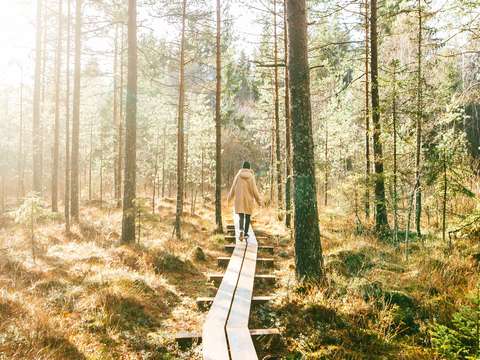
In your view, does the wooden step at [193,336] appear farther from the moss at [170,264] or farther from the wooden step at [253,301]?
the moss at [170,264]

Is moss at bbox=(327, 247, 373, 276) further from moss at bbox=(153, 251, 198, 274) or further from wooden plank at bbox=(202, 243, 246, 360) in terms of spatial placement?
moss at bbox=(153, 251, 198, 274)

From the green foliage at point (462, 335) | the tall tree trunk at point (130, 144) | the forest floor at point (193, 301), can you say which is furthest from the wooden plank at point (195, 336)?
the tall tree trunk at point (130, 144)

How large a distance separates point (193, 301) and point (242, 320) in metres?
1.75

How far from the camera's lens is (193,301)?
22.0 feet

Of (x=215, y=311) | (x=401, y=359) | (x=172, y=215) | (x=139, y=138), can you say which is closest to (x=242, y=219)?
(x=215, y=311)

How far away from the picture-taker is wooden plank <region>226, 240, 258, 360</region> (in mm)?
4344

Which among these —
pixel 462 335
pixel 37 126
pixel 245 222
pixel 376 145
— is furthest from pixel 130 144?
pixel 37 126

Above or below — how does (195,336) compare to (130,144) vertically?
below

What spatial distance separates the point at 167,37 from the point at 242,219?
9.44 meters

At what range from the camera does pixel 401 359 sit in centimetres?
429

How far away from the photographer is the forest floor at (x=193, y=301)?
4570 mm

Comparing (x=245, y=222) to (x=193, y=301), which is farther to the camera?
(x=245, y=222)

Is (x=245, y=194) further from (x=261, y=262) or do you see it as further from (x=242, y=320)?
(x=242, y=320)

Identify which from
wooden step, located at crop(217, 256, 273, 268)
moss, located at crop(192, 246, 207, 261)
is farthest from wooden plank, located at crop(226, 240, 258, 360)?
moss, located at crop(192, 246, 207, 261)
